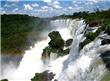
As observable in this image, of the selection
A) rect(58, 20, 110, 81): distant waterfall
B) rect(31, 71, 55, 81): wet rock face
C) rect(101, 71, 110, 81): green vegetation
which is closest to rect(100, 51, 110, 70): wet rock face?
rect(58, 20, 110, 81): distant waterfall

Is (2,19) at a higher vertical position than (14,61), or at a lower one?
higher

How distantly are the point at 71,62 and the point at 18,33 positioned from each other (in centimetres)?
6032

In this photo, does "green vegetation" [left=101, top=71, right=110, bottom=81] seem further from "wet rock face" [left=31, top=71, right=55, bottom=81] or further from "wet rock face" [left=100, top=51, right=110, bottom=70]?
"wet rock face" [left=31, top=71, right=55, bottom=81]

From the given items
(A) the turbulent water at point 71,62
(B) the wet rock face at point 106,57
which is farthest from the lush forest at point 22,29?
(B) the wet rock face at point 106,57

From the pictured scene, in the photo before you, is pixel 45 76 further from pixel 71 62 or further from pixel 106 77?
pixel 106 77

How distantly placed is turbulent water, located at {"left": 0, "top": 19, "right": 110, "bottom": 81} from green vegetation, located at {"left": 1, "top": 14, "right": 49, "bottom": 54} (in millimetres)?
5771

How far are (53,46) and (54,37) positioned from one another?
3899 mm

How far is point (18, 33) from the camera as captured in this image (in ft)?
354

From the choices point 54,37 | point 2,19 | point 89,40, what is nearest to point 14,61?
point 54,37

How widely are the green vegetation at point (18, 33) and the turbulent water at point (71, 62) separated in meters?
5.77

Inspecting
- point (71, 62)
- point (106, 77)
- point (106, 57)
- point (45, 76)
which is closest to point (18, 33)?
point (45, 76)

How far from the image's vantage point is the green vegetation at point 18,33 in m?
90.4

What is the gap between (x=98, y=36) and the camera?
44.5 metres

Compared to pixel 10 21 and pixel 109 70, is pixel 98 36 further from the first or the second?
pixel 10 21
